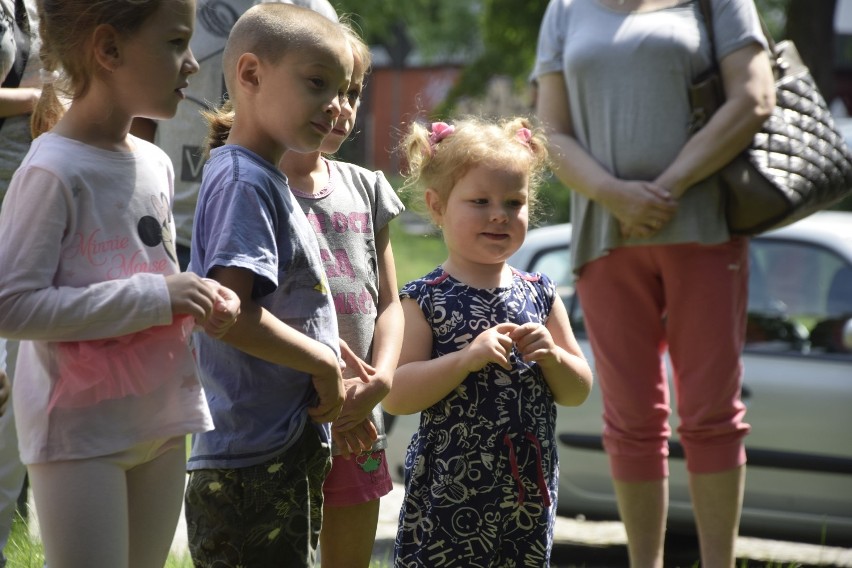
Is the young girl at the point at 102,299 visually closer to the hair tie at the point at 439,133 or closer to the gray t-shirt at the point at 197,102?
the hair tie at the point at 439,133

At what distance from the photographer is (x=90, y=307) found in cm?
221

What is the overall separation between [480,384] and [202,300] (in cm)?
94

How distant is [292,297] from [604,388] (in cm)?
164

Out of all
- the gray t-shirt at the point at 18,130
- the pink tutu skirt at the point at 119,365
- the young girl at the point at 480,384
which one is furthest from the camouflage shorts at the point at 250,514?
the gray t-shirt at the point at 18,130

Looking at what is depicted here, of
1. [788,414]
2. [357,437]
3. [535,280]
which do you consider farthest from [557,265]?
[357,437]

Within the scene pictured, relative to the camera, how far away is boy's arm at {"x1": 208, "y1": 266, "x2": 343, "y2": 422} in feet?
7.63

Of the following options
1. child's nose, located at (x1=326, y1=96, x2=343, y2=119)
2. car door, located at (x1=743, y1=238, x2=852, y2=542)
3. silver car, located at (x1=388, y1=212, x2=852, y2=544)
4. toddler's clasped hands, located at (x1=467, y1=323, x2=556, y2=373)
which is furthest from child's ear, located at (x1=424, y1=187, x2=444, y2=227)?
car door, located at (x1=743, y1=238, x2=852, y2=542)

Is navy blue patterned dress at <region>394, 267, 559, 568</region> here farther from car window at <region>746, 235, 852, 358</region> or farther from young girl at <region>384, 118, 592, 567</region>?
car window at <region>746, 235, 852, 358</region>

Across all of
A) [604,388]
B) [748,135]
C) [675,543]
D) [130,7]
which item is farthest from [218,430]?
[675,543]

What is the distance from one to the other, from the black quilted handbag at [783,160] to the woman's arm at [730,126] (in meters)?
0.07

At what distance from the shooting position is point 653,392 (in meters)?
3.81

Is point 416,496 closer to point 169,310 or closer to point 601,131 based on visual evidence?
point 169,310

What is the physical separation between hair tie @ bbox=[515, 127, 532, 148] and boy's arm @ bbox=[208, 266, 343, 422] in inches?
37.4

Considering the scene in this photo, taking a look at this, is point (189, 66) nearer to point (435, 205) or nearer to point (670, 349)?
point (435, 205)
